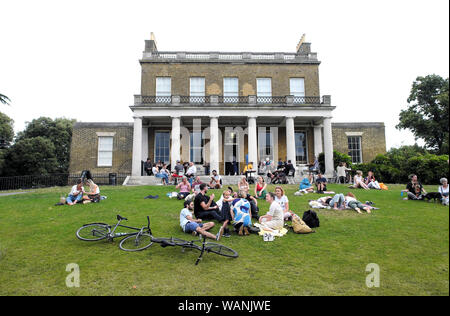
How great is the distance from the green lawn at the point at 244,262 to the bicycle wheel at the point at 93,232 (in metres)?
0.19

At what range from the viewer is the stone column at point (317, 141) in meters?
24.3

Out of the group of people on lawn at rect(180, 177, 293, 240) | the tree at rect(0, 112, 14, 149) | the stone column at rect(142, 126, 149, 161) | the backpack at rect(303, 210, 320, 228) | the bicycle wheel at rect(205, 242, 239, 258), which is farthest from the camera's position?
the tree at rect(0, 112, 14, 149)

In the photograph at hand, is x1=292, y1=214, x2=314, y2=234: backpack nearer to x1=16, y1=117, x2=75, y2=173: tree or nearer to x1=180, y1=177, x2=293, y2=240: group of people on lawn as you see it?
x1=180, y1=177, x2=293, y2=240: group of people on lawn

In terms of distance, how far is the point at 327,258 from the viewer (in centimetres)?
487

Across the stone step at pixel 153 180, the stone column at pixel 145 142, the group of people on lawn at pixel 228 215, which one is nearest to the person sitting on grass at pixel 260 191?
the group of people on lawn at pixel 228 215

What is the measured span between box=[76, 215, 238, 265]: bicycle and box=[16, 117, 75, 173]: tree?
3860 cm

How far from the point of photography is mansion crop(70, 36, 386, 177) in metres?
23.4

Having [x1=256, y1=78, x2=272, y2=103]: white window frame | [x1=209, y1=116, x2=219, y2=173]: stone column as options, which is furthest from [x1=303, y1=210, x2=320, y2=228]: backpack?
[x1=256, y1=78, x2=272, y2=103]: white window frame

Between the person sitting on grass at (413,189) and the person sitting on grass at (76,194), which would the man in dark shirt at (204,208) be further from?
the person sitting on grass at (413,189)
